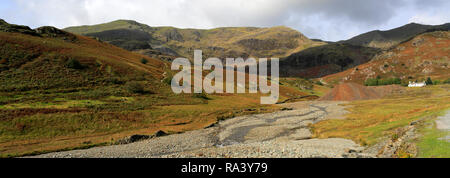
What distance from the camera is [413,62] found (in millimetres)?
158125

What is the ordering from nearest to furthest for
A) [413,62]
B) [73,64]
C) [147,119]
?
[147,119] → [73,64] → [413,62]

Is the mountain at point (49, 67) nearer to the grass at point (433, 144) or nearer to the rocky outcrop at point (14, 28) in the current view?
the rocky outcrop at point (14, 28)

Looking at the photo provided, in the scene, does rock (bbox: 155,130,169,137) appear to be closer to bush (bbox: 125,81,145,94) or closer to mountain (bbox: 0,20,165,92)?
bush (bbox: 125,81,145,94)

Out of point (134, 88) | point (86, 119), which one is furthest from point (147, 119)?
point (134, 88)

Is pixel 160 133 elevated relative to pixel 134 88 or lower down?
lower down

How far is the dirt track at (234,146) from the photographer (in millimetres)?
22531

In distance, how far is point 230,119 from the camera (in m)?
54.5

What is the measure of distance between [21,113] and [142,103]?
70.0 feet

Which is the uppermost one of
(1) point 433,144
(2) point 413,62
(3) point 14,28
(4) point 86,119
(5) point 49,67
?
(3) point 14,28

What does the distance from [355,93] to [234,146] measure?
7950 cm

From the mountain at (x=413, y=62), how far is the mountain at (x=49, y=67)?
16242cm

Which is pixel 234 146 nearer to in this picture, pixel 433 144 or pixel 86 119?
pixel 433 144
